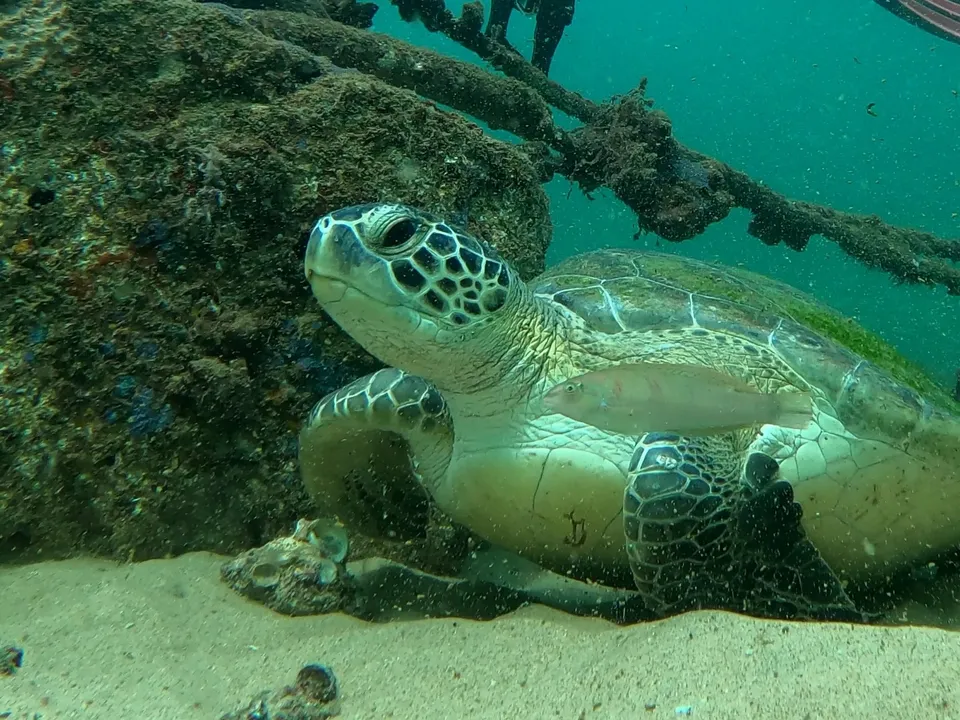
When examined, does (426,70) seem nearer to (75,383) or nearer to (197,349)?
(197,349)

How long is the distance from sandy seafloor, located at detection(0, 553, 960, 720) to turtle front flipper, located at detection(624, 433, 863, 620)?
0.68 ft

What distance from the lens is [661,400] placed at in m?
1.81

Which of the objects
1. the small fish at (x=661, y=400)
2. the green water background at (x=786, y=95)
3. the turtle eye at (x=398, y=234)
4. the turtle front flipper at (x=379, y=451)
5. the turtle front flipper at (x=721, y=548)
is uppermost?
the small fish at (x=661, y=400)

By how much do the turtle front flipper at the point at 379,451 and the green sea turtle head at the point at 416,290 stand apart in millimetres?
319

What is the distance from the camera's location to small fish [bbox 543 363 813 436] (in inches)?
70.6

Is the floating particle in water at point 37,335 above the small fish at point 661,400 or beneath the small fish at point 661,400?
beneath

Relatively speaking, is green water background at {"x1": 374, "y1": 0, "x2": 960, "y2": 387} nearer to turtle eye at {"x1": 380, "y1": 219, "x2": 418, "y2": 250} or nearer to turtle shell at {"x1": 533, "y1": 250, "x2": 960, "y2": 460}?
turtle shell at {"x1": 533, "y1": 250, "x2": 960, "y2": 460}

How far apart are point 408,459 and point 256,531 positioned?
77 cm

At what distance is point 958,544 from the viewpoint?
8.89 feet

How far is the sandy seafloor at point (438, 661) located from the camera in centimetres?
139

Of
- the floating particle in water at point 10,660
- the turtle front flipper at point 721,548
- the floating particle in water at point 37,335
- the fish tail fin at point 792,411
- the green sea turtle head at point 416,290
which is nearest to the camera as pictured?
the floating particle in water at point 10,660

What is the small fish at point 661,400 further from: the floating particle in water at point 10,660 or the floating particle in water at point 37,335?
the floating particle in water at point 37,335

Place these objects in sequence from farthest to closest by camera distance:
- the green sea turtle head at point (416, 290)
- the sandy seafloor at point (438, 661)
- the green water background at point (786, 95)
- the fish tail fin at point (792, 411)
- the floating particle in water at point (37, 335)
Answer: the green water background at point (786, 95) < the floating particle in water at point (37, 335) < the green sea turtle head at point (416, 290) < the fish tail fin at point (792, 411) < the sandy seafloor at point (438, 661)

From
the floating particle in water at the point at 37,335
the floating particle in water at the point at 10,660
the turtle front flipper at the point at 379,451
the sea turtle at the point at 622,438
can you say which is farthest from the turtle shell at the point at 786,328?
the floating particle in water at the point at 10,660
